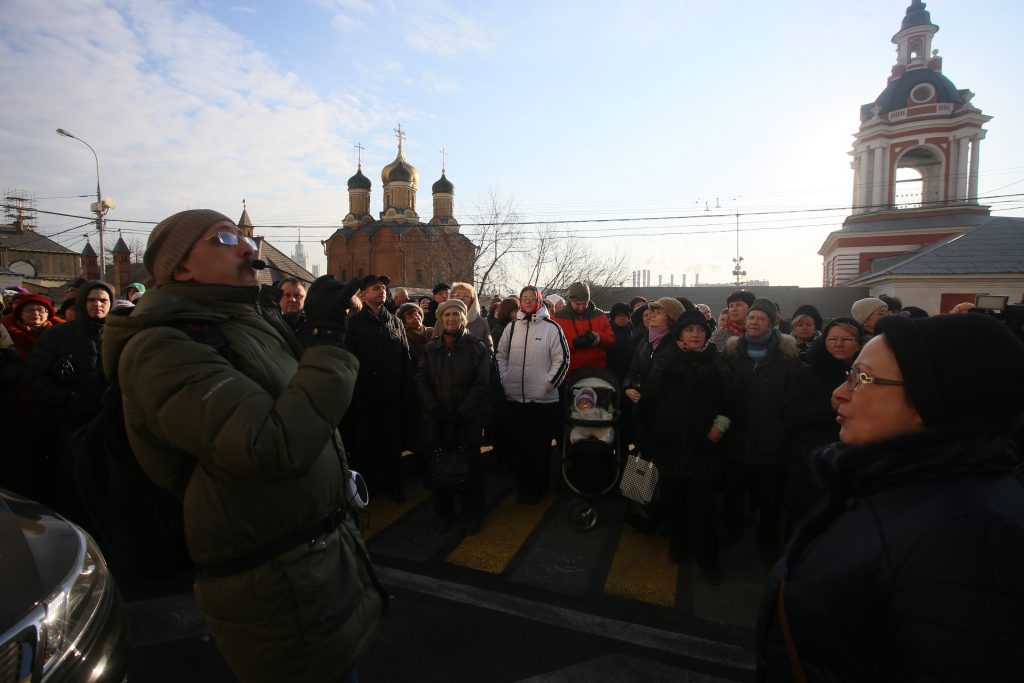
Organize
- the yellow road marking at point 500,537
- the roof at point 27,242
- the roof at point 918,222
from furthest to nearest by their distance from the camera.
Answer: the roof at point 27,242
the roof at point 918,222
the yellow road marking at point 500,537

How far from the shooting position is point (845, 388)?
1491 mm

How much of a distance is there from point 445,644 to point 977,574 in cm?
298

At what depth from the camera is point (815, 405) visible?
157 inches

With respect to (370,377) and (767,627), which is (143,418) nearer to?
(767,627)

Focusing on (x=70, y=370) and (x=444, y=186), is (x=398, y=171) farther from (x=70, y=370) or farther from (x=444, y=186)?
(x=70, y=370)

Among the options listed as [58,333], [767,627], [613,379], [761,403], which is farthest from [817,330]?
[58,333]

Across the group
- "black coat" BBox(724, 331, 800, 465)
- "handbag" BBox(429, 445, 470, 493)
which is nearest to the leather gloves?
"handbag" BBox(429, 445, 470, 493)

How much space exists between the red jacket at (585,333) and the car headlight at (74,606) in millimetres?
4497

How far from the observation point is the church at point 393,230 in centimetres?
4897

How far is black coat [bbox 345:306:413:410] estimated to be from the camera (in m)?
5.25

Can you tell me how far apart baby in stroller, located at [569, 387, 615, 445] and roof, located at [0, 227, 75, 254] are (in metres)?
78.5

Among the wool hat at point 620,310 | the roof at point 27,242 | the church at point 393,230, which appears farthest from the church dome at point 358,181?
the wool hat at point 620,310

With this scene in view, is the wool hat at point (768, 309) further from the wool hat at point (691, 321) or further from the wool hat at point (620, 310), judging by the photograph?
the wool hat at point (620, 310)

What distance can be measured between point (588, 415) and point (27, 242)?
83046mm
